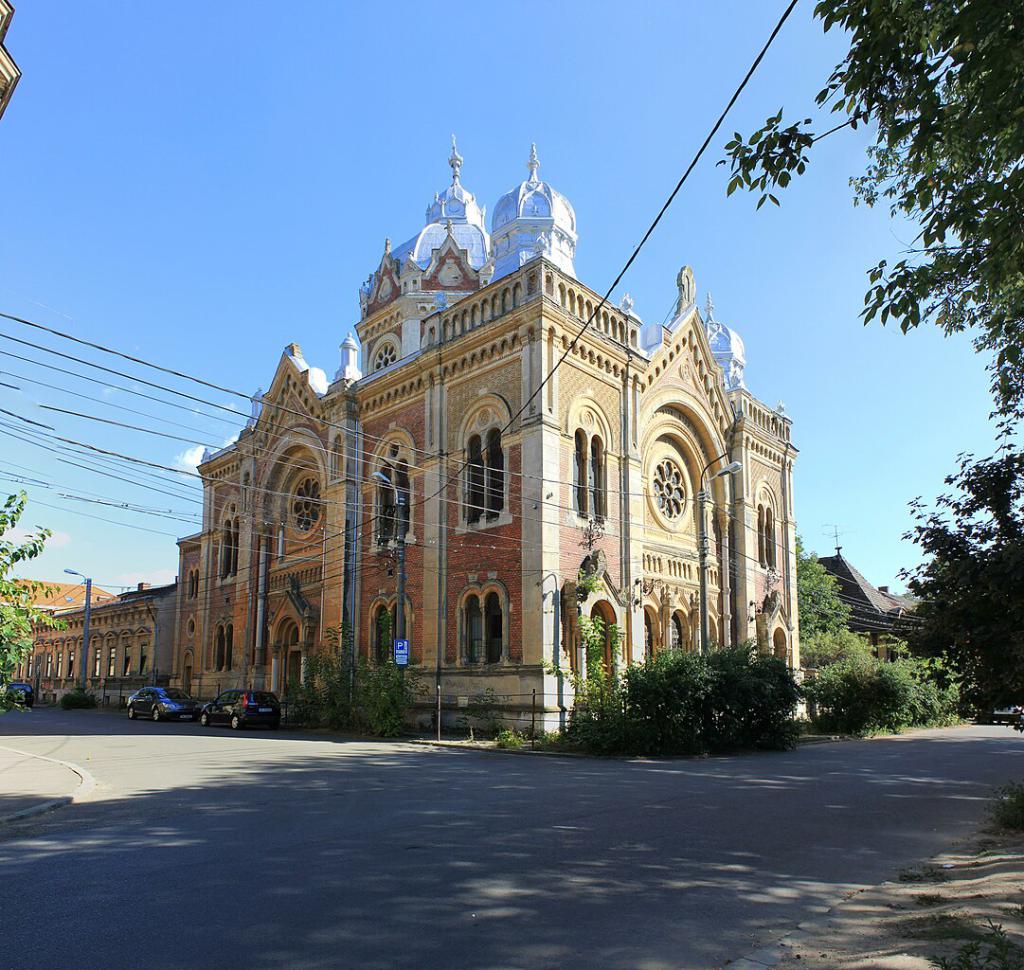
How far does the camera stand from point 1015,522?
973 centimetres

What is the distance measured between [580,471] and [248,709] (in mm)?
13554

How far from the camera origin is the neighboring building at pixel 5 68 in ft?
32.3

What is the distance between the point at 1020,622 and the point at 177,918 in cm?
853

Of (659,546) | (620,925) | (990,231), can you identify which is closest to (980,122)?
(990,231)

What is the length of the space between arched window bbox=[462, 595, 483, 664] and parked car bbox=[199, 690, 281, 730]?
773 cm

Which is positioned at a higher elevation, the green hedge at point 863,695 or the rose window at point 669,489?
the rose window at point 669,489

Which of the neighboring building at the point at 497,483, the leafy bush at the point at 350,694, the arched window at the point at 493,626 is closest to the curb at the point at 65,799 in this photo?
the neighboring building at the point at 497,483

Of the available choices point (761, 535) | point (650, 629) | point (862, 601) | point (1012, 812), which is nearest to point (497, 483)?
point (650, 629)

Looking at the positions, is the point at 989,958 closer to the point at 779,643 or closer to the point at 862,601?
the point at 779,643

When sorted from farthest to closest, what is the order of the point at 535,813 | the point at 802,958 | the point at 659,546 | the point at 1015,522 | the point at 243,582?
the point at 243,582, the point at 659,546, the point at 535,813, the point at 1015,522, the point at 802,958

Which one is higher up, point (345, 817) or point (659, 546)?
point (659, 546)

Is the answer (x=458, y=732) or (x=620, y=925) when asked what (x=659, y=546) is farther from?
(x=620, y=925)

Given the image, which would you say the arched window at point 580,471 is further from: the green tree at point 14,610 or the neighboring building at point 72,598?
the neighboring building at point 72,598

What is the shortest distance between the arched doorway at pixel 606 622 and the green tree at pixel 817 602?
2497 cm
